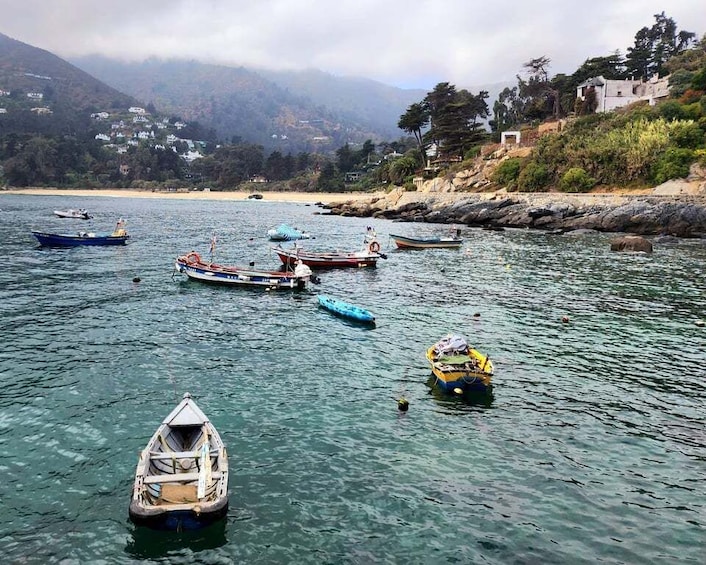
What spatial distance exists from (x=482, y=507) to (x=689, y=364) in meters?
17.3

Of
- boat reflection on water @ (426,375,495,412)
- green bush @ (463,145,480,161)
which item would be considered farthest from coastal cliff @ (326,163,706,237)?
boat reflection on water @ (426,375,495,412)

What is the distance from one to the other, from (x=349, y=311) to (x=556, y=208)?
66701 millimetres

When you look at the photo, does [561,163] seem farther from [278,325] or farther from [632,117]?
[278,325]

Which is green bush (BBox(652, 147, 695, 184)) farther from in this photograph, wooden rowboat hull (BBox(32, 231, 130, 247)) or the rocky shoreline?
wooden rowboat hull (BBox(32, 231, 130, 247))

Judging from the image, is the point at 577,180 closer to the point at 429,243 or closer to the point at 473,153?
the point at 473,153

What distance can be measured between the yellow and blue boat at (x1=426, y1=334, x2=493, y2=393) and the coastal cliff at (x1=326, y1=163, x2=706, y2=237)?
66688 millimetres

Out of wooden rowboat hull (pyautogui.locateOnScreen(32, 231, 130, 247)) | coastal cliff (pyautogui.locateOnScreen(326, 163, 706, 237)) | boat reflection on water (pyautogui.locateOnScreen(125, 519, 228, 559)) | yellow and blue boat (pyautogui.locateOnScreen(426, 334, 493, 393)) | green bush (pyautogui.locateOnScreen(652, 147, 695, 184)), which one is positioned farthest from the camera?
green bush (pyautogui.locateOnScreen(652, 147, 695, 184))

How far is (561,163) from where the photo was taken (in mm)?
102750

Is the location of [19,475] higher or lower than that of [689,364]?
lower

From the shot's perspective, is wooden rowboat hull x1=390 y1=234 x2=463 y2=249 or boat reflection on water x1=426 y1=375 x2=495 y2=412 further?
wooden rowboat hull x1=390 y1=234 x2=463 y2=249

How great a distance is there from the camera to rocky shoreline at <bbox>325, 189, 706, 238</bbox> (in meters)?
76.8

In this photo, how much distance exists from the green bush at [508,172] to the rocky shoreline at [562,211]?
386cm

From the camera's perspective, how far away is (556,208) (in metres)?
89.6

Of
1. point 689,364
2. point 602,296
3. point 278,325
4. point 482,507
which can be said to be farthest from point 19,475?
point 602,296
